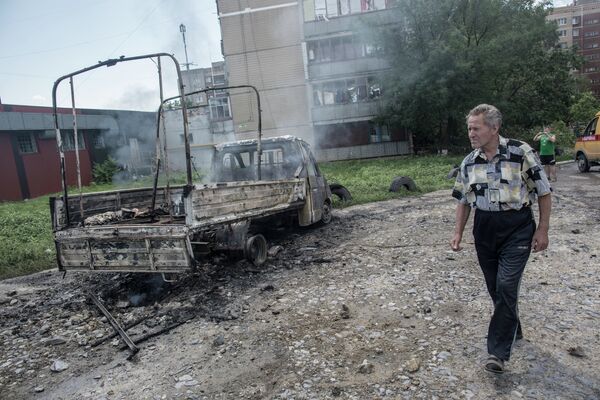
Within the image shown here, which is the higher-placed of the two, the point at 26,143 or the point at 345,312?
the point at 26,143

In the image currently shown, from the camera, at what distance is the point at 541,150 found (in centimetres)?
1037

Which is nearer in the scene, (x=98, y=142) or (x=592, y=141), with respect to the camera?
(x=592, y=141)

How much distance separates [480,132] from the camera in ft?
9.06

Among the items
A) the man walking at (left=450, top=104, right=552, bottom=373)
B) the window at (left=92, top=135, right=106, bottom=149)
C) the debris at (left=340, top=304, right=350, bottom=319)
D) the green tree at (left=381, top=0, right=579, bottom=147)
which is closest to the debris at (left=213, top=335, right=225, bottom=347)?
the debris at (left=340, top=304, right=350, bottom=319)

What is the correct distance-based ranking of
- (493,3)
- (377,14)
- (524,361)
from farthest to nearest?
(377,14) < (493,3) < (524,361)

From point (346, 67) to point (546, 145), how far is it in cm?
1632

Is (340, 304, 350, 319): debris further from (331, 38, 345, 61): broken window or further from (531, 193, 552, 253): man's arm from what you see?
(331, 38, 345, 61): broken window

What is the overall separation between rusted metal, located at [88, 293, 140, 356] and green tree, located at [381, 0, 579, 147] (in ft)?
64.1

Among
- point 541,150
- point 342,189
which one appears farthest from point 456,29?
point 342,189

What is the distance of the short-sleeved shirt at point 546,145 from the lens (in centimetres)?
1031

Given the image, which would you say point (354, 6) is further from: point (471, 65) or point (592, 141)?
point (592, 141)

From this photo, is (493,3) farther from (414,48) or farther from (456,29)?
(414,48)

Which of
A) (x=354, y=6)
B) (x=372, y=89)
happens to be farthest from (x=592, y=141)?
(x=354, y=6)

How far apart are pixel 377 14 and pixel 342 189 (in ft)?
55.4
